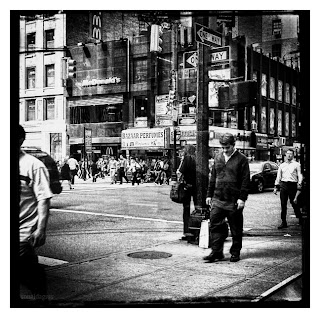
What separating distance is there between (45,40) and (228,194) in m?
2.89

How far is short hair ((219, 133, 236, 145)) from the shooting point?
607 cm

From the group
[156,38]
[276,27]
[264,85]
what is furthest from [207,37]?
[264,85]

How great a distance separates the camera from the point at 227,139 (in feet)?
20.0

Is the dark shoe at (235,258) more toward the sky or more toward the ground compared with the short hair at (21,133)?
more toward the ground

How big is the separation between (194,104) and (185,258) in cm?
197

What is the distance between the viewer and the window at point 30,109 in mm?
5867

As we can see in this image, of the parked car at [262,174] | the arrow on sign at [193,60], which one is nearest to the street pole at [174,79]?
the arrow on sign at [193,60]

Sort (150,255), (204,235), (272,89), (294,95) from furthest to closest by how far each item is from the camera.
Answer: (204,235)
(272,89)
(150,255)
(294,95)

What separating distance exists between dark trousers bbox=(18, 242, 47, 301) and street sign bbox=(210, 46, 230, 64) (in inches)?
126

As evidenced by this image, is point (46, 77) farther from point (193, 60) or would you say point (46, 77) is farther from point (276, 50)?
point (276, 50)

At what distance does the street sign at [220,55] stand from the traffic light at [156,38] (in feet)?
2.25

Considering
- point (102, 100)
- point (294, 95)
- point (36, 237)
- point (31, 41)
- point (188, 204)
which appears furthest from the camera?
point (188, 204)

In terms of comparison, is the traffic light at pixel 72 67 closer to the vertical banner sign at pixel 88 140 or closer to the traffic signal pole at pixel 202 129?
the vertical banner sign at pixel 88 140

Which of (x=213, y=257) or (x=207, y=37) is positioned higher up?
(x=207, y=37)
